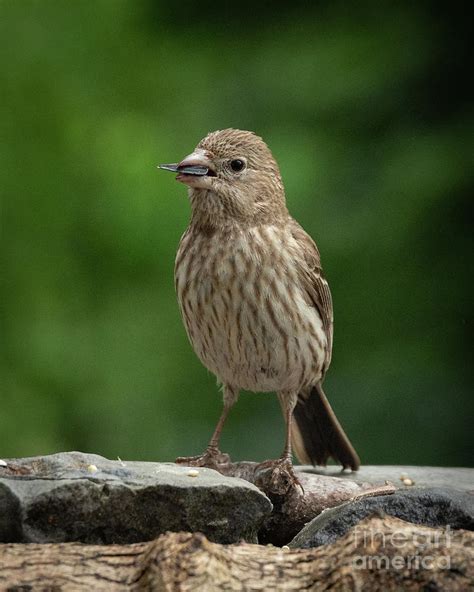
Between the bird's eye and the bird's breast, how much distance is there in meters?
0.23

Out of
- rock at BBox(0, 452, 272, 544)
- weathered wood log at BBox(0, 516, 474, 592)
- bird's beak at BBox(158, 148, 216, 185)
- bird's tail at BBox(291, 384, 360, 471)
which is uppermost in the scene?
bird's beak at BBox(158, 148, 216, 185)

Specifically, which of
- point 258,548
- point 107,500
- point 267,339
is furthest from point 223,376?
point 258,548

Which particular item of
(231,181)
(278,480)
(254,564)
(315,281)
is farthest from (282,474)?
(254,564)

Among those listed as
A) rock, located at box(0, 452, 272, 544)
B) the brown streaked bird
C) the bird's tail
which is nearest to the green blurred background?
the bird's tail

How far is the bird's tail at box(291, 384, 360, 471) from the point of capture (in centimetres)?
511

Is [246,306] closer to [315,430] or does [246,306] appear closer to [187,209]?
[315,430]

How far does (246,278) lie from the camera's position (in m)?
4.54

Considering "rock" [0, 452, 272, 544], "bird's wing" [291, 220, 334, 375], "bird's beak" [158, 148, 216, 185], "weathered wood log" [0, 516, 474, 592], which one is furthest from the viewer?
"bird's wing" [291, 220, 334, 375]

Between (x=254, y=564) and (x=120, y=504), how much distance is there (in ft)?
1.65

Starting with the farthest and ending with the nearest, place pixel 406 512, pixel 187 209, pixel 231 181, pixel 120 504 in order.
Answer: pixel 187 209 < pixel 231 181 < pixel 406 512 < pixel 120 504

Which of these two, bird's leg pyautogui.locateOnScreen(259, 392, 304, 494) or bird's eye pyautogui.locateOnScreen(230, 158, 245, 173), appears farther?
bird's eye pyautogui.locateOnScreen(230, 158, 245, 173)

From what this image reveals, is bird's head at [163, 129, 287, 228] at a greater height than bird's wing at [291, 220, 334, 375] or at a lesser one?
greater

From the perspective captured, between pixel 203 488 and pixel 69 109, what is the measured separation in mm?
2706

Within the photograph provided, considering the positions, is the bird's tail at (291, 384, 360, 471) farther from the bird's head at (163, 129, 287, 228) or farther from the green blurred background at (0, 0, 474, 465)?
the bird's head at (163, 129, 287, 228)
